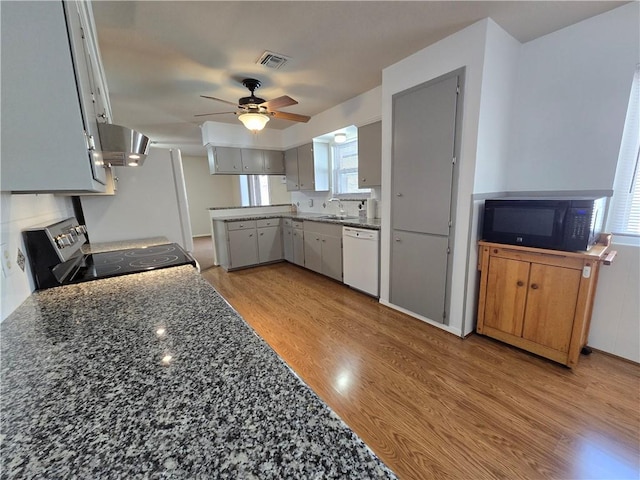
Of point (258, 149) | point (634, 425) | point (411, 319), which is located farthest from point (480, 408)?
point (258, 149)

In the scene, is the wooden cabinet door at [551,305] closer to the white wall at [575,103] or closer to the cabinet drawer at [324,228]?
the white wall at [575,103]

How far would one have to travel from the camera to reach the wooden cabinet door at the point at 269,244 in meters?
4.61

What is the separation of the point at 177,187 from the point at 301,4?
2.17 meters

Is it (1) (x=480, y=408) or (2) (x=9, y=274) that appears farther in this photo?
(1) (x=480, y=408)

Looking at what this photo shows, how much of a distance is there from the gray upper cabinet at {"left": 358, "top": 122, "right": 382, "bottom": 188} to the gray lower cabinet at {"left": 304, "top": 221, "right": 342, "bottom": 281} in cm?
70

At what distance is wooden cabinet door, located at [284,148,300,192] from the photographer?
479cm

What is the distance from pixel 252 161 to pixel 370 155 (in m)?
2.41

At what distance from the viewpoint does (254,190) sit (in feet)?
24.7

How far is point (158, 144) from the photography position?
6.09m

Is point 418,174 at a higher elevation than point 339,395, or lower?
higher

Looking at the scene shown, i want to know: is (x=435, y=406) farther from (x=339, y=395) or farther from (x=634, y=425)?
(x=634, y=425)

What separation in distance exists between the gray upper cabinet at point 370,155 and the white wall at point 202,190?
227 inches

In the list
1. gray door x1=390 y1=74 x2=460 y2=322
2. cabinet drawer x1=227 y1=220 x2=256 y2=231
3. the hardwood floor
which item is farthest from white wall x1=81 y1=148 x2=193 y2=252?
gray door x1=390 y1=74 x2=460 y2=322

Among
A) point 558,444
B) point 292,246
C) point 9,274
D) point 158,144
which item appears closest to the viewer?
point 9,274
